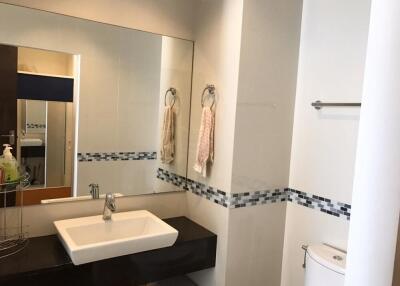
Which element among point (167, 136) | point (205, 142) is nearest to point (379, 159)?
point (205, 142)

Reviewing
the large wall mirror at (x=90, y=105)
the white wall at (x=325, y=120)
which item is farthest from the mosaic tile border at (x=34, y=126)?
the white wall at (x=325, y=120)

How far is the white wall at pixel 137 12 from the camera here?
6.01 feet

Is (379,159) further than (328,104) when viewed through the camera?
No

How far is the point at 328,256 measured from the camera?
176 cm

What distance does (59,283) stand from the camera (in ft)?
5.07

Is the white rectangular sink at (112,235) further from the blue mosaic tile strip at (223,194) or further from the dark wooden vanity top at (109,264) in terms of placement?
the blue mosaic tile strip at (223,194)

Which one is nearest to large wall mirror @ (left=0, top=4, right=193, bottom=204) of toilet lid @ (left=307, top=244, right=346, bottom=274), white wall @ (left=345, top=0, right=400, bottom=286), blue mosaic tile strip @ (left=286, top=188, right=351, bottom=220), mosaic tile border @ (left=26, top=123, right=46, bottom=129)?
mosaic tile border @ (left=26, top=123, right=46, bottom=129)

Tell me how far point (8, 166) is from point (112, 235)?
66cm

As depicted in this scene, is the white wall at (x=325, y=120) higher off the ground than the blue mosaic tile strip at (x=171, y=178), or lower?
higher

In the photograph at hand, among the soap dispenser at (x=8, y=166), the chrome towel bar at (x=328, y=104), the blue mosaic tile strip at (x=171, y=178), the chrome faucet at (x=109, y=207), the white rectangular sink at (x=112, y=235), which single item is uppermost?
the chrome towel bar at (x=328, y=104)

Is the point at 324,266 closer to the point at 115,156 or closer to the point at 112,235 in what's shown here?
the point at 112,235

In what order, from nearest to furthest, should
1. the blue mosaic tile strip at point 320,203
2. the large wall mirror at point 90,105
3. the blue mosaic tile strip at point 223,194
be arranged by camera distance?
the large wall mirror at point 90,105, the blue mosaic tile strip at point 320,203, the blue mosaic tile strip at point 223,194

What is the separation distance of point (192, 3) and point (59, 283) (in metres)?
1.80

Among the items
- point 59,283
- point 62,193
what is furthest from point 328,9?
point 59,283
